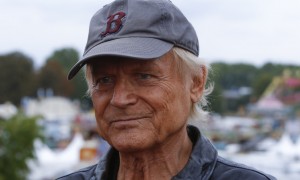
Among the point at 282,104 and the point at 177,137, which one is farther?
the point at 282,104

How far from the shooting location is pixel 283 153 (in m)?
15.1

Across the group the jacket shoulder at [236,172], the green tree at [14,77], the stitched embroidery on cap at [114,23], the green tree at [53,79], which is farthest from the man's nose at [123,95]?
the green tree at [53,79]

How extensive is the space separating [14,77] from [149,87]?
5869cm

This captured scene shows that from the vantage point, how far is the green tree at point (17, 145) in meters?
12.9

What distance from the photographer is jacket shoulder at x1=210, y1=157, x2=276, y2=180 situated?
1502 millimetres

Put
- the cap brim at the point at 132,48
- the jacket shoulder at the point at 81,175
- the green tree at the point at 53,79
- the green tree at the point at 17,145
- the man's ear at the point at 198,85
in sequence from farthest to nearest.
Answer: the green tree at the point at 53,79 → the green tree at the point at 17,145 → the jacket shoulder at the point at 81,175 → the man's ear at the point at 198,85 → the cap brim at the point at 132,48

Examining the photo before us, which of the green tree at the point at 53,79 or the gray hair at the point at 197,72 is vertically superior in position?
the gray hair at the point at 197,72

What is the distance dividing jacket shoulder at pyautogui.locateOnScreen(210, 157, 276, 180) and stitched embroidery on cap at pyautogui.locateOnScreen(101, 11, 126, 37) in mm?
389

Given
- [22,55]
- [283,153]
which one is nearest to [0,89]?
[22,55]

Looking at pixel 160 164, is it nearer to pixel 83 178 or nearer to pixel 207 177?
pixel 207 177

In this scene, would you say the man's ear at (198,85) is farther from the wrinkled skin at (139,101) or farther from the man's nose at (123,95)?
the man's nose at (123,95)

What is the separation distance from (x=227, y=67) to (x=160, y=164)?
211 ft

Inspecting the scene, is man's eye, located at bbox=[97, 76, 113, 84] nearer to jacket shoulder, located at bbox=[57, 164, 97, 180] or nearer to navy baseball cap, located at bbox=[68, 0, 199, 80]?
navy baseball cap, located at bbox=[68, 0, 199, 80]

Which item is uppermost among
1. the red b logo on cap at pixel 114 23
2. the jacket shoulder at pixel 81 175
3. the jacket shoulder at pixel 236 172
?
the red b logo on cap at pixel 114 23
